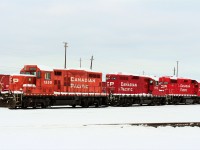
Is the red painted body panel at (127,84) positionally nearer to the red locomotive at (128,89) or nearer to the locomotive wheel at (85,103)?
the red locomotive at (128,89)

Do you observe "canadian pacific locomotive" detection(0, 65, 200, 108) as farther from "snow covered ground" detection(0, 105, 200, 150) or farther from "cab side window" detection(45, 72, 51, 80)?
"snow covered ground" detection(0, 105, 200, 150)

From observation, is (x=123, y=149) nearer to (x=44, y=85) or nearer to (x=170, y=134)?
(x=170, y=134)

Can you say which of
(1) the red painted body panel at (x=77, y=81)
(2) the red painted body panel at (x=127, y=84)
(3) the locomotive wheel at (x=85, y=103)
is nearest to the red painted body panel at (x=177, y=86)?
(2) the red painted body panel at (x=127, y=84)

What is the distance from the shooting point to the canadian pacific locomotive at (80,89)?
31953mm

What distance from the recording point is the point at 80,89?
36594mm

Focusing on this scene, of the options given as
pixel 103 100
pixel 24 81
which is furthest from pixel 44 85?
pixel 103 100

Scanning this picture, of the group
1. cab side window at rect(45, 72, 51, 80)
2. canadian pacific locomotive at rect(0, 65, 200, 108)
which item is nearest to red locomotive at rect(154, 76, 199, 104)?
canadian pacific locomotive at rect(0, 65, 200, 108)

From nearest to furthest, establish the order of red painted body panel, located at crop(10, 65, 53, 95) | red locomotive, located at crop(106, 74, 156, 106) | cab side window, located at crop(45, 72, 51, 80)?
red painted body panel, located at crop(10, 65, 53, 95) < cab side window, located at crop(45, 72, 51, 80) < red locomotive, located at crop(106, 74, 156, 106)

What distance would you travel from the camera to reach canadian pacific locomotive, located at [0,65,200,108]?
1258 inches

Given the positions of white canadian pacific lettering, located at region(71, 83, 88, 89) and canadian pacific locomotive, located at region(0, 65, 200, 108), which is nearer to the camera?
canadian pacific locomotive, located at region(0, 65, 200, 108)

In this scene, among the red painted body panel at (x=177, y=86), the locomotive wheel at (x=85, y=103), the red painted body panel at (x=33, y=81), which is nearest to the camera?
the red painted body panel at (x=33, y=81)

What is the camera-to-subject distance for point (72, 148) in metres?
10.7

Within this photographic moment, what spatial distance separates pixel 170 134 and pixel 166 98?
35.1 metres

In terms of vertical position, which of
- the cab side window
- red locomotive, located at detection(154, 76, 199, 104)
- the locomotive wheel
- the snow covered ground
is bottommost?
the snow covered ground
